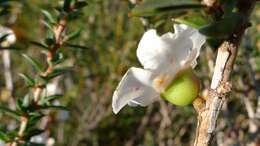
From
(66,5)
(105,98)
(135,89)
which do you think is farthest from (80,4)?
(105,98)

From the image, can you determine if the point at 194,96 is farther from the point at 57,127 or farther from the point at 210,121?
the point at 57,127

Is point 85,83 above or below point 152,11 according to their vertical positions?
below

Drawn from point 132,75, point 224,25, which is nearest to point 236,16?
point 224,25

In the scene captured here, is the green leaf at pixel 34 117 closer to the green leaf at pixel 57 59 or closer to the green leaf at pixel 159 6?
the green leaf at pixel 57 59

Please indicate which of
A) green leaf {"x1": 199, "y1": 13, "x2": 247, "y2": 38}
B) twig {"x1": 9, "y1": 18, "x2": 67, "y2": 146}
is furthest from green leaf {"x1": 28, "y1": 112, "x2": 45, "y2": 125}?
green leaf {"x1": 199, "y1": 13, "x2": 247, "y2": 38}

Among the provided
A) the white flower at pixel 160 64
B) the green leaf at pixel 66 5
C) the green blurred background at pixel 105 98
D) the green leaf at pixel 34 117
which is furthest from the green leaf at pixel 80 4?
the green blurred background at pixel 105 98

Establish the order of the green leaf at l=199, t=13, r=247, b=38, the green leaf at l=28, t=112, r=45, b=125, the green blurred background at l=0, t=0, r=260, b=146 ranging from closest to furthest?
the green leaf at l=199, t=13, r=247, b=38, the green leaf at l=28, t=112, r=45, b=125, the green blurred background at l=0, t=0, r=260, b=146

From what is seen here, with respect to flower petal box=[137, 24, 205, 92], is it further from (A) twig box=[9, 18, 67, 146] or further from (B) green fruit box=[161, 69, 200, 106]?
(A) twig box=[9, 18, 67, 146]

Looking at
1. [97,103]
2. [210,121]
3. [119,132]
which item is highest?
[210,121]
